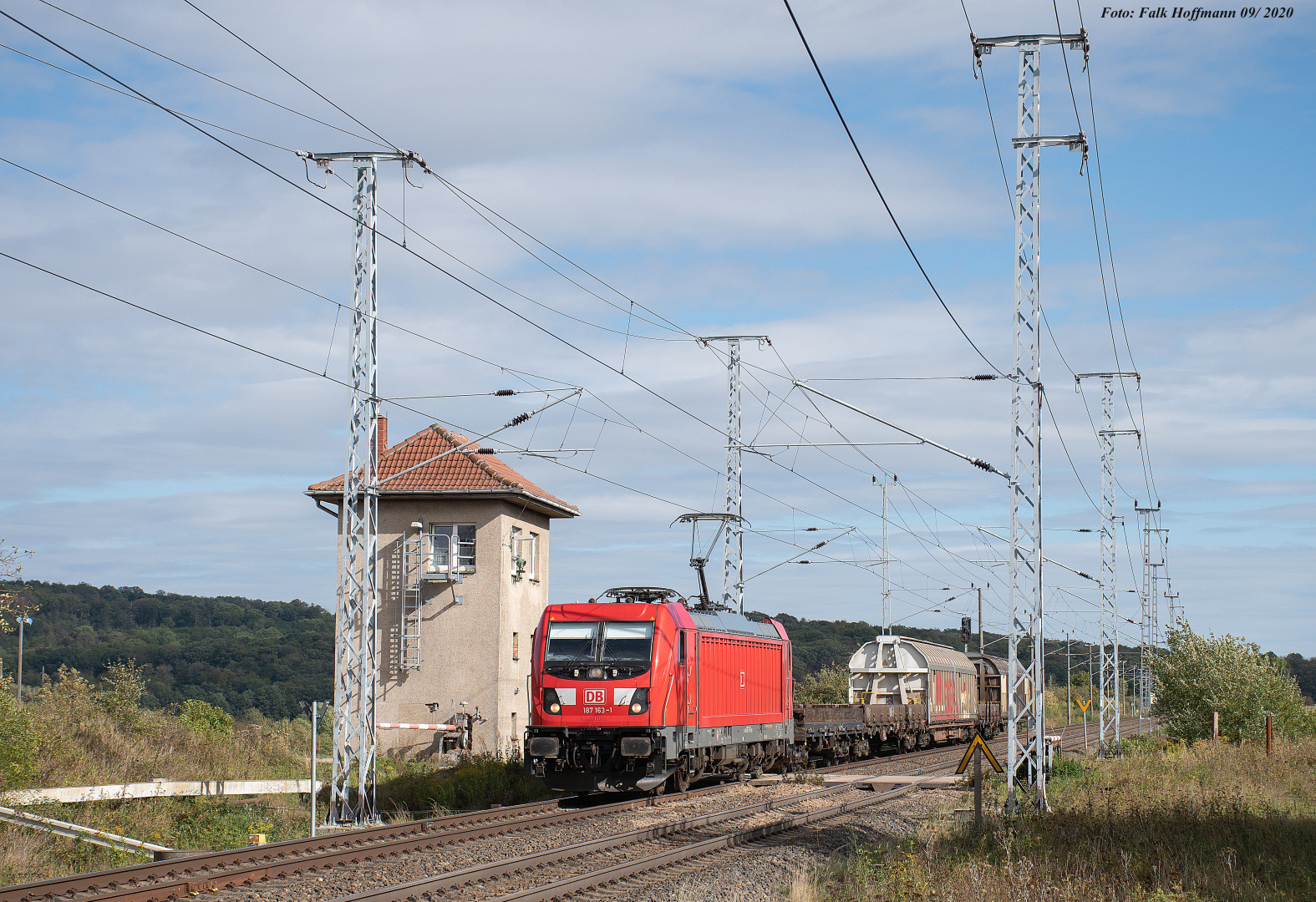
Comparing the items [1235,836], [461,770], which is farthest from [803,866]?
[461,770]

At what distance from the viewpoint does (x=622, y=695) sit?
21.7 metres

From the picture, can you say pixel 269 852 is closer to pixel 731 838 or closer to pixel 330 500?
pixel 731 838

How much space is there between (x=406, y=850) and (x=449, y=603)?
16111mm

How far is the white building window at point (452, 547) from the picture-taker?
104ft

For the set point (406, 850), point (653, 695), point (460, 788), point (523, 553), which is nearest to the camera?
point (406, 850)

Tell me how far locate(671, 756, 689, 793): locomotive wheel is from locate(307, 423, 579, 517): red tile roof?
392 inches

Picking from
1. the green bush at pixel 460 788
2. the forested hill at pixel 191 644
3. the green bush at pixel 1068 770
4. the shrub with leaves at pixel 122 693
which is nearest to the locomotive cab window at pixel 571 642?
the green bush at pixel 460 788

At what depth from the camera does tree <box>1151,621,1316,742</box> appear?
3619 centimetres

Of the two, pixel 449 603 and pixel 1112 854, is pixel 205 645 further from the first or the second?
pixel 1112 854

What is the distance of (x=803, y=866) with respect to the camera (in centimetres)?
1486

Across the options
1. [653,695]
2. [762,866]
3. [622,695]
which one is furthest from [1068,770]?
[762,866]

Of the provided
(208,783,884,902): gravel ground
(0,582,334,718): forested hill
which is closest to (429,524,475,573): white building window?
(208,783,884,902): gravel ground

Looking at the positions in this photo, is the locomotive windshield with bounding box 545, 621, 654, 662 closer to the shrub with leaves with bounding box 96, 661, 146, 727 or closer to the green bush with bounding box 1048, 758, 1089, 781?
the shrub with leaves with bounding box 96, 661, 146, 727

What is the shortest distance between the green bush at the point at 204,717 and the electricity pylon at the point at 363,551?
10156 mm
